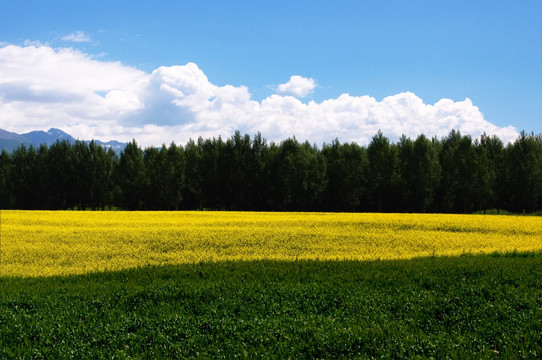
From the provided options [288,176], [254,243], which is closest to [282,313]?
[254,243]

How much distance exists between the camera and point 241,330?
9352mm

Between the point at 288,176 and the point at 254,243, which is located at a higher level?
the point at 288,176

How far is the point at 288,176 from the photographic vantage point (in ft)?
227

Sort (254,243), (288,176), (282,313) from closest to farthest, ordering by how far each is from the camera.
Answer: (282,313) → (254,243) → (288,176)

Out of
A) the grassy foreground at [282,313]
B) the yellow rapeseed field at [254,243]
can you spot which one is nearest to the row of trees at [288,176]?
the yellow rapeseed field at [254,243]

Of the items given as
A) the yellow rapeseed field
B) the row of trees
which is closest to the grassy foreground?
the yellow rapeseed field

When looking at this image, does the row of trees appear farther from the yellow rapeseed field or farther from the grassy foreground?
the grassy foreground

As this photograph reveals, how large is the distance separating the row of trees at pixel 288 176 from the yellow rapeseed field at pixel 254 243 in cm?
3926

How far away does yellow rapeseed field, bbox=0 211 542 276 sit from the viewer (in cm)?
1891

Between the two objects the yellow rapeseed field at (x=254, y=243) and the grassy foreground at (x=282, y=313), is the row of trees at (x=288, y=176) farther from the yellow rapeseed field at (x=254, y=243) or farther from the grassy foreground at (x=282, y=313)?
the grassy foreground at (x=282, y=313)

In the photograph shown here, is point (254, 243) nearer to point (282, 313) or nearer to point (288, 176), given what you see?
point (282, 313)

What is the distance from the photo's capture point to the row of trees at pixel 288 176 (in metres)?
67.9

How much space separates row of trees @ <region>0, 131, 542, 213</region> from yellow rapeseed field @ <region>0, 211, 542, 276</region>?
39.3 metres

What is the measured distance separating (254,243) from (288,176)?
156 feet
